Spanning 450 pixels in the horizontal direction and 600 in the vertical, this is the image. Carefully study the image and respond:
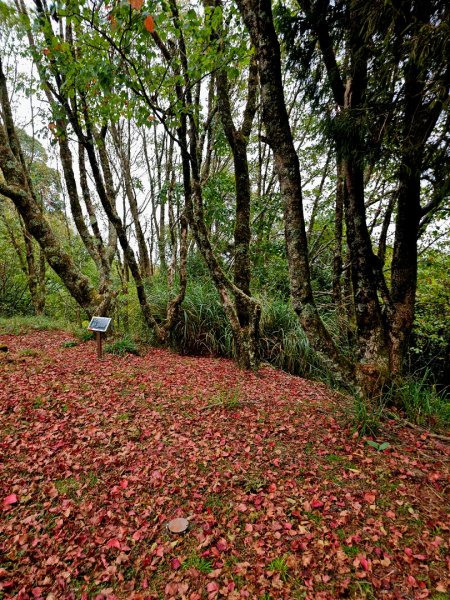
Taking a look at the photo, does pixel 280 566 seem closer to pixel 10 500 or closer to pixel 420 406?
pixel 10 500

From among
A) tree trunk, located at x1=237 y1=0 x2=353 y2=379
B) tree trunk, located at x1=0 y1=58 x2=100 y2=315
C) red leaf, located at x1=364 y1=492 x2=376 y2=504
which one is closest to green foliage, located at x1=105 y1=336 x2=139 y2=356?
tree trunk, located at x1=0 y1=58 x2=100 y2=315

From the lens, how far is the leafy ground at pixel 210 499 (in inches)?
64.3

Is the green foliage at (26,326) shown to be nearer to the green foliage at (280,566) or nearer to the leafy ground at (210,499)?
the leafy ground at (210,499)

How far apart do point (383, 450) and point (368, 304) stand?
138 centimetres

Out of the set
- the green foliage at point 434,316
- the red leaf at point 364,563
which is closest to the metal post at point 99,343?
the red leaf at point 364,563

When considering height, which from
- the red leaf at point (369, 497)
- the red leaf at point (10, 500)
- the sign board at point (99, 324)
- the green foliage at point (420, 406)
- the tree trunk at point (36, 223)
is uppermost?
the tree trunk at point (36, 223)

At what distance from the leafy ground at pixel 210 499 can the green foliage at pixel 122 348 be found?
1448 millimetres

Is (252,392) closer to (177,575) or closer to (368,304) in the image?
(368,304)

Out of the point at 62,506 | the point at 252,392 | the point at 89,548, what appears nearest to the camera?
the point at 89,548

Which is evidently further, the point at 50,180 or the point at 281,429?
the point at 50,180

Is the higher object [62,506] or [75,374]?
[75,374]

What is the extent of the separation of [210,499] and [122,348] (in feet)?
11.4

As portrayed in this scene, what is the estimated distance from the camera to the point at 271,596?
1541mm

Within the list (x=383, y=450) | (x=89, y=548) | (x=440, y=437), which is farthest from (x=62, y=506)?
(x=440, y=437)
